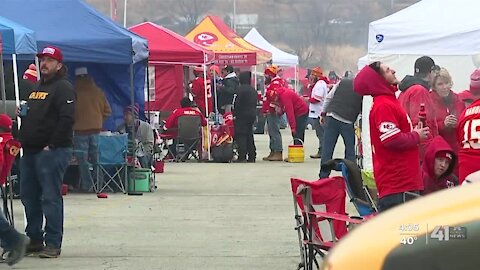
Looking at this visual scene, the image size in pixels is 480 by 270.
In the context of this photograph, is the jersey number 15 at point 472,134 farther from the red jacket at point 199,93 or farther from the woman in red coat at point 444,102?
the red jacket at point 199,93

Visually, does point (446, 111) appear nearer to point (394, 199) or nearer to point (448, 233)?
point (394, 199)

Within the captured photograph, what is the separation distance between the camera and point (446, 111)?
9.80m

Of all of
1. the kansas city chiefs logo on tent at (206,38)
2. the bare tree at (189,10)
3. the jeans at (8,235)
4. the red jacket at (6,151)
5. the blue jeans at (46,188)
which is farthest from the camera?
the bare tree at (189,10)

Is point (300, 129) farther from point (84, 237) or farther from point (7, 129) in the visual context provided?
point (7, 129)

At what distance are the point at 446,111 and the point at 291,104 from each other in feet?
36.8

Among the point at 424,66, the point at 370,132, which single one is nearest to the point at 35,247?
the point at 370,132

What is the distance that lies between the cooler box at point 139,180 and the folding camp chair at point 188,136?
536 centimetres

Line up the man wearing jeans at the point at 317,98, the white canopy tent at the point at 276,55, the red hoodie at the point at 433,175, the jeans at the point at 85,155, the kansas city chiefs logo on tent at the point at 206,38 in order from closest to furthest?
1. the red hoodie at the point at 433,175
2. the jeans at the point at 85,155
3. the man wearing jeans at the point at 317,98
4. the kansas city chiefs logo on tent at the point at 206,38
5. the white canopy tent at the point at 276,55

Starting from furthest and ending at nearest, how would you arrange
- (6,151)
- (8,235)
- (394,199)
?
(6,151) < (8,235) < (394,199)

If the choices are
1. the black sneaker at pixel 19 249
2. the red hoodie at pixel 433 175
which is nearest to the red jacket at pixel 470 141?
the red hoodie at pixel 433 175

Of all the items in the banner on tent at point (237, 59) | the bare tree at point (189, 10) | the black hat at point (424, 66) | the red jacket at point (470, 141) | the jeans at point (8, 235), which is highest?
the bare tree at point (189, 10)

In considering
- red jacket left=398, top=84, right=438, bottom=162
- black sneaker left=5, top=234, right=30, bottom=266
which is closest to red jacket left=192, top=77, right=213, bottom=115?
red jacket left=398, top=84, right=438, bottom=162

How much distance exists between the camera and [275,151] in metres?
21.9

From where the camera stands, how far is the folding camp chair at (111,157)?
15.1m
